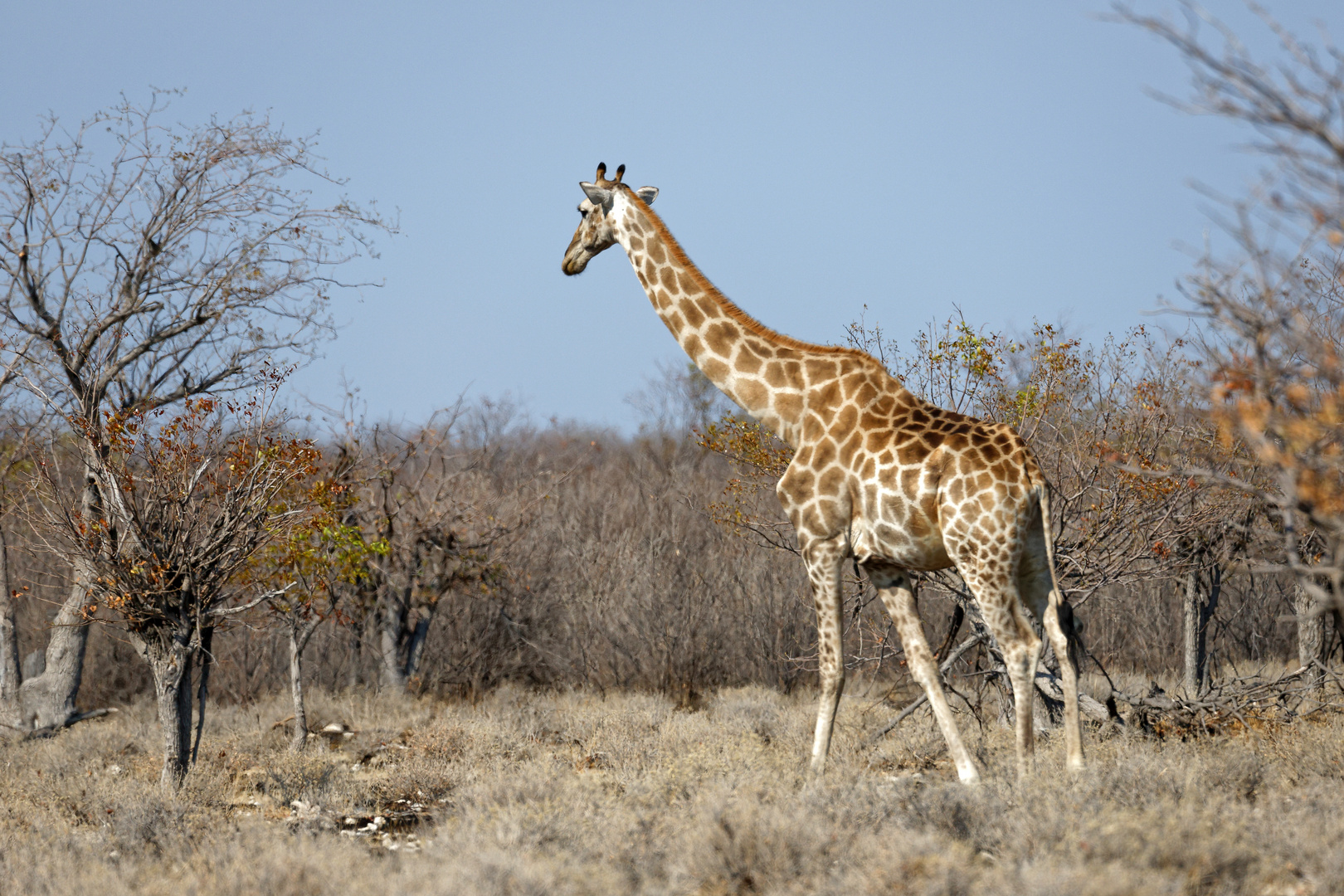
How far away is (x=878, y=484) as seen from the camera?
7051 millimetres

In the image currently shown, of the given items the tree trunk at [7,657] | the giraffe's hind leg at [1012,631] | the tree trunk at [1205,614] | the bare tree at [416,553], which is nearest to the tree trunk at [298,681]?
the bare tree at [416,553]

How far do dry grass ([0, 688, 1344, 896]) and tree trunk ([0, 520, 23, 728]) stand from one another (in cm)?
378

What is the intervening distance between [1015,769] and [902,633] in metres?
1.07

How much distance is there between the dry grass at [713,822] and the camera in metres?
4.92

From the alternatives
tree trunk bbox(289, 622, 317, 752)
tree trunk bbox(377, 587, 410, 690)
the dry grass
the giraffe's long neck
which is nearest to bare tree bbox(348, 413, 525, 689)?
tree trunk bbox(377, 587, 410, 690)

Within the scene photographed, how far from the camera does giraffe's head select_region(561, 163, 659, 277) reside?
27.3 feet

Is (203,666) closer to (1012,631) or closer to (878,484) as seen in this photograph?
(878,484)

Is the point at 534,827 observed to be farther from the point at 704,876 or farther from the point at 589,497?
the point at 589,497

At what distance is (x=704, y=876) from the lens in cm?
520

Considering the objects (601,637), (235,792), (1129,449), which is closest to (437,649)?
(601,637)

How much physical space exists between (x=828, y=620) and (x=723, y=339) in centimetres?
214

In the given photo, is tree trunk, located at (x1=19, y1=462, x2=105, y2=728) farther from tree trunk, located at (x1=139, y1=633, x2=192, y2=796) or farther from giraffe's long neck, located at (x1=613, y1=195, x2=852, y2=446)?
giraffe's long neck, located at (x1=613, y1=195, x2=852, y2=446)

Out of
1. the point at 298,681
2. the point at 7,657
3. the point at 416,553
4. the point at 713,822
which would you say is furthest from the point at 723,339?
the point at 7,657

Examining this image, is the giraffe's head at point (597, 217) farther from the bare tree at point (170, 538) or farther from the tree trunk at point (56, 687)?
the tree trunk at point (56, 687)
